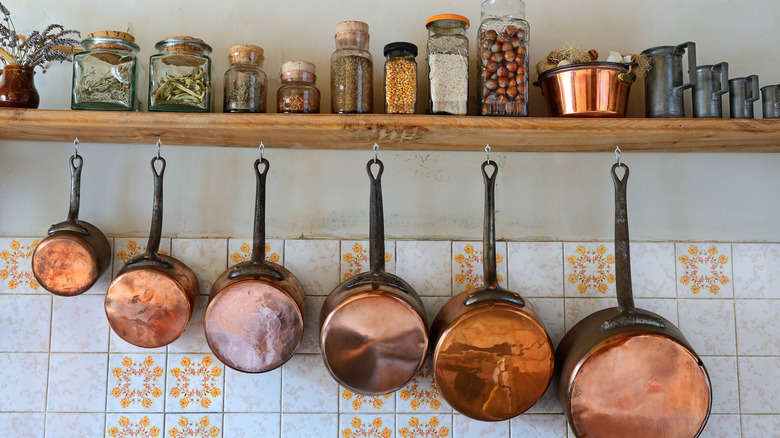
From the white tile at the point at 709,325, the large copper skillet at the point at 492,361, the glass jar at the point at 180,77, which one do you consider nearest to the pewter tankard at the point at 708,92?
the white tile at the point at 709,325

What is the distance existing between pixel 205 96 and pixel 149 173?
295 millimetres

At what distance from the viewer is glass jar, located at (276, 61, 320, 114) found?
1236 mm

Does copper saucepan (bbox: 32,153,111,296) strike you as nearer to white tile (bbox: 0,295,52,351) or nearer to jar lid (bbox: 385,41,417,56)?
white tile (bbox: 0,295,52,351)

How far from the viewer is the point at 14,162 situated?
139cm

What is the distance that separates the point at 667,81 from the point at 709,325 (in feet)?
2.01

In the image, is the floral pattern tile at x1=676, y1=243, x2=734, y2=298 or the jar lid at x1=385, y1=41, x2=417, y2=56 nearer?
the jar lid at x1=385, y1=41, x2=417, y2=56

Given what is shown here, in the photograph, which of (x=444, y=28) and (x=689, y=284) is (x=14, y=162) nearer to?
(x=444, y=28)

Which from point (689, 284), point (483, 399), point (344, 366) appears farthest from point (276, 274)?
point (689, 284)

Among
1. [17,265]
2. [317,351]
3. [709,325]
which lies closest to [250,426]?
[317,351]

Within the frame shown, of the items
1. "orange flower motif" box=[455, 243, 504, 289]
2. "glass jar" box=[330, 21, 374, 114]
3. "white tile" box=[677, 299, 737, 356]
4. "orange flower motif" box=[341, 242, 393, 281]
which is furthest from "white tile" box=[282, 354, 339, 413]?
"white tile" box=[677, 299, 737, 356]

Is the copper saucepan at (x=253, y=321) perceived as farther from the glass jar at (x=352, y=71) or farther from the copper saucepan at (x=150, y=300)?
the glass jar at (x=352, y=71)

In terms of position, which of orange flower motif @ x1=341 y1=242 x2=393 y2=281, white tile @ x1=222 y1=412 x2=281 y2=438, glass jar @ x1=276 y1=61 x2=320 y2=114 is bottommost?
white tile @ x1=222 y1=412 x2=281 y2=438

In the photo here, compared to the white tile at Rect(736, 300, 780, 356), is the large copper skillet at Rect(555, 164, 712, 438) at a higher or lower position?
lower

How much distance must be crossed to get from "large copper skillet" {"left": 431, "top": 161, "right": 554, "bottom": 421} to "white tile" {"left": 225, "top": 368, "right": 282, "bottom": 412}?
1.37ft
